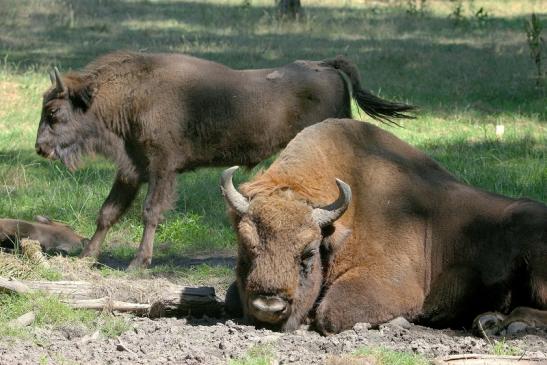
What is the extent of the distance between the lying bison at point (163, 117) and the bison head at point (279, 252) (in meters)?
3.27

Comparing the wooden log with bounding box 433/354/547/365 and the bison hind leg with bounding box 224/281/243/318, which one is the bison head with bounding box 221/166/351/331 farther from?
the wooden log with bounding box 433/354/547/365

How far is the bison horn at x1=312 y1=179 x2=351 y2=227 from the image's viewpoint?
683 centimetres

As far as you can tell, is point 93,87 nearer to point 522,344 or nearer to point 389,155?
point 389,155

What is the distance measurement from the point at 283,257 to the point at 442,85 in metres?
11.8

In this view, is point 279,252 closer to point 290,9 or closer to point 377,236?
point 377,236

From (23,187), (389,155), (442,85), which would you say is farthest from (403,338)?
(442,85)

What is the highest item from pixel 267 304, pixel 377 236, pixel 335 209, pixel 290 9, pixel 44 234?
pixel 335 209

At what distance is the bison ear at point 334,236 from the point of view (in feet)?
23.2

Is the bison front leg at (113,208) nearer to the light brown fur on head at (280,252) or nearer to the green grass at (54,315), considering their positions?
the green grass at (54,315)

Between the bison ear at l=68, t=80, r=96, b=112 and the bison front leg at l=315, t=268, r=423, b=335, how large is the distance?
4.30m

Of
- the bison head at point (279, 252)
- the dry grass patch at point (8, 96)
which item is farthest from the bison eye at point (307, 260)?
the dry grass patch at point (8, 96)

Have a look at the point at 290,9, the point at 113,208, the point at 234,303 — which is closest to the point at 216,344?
the point at 234,303

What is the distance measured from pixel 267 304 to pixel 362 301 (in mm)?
923

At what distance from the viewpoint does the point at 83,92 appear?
10.5 meters
